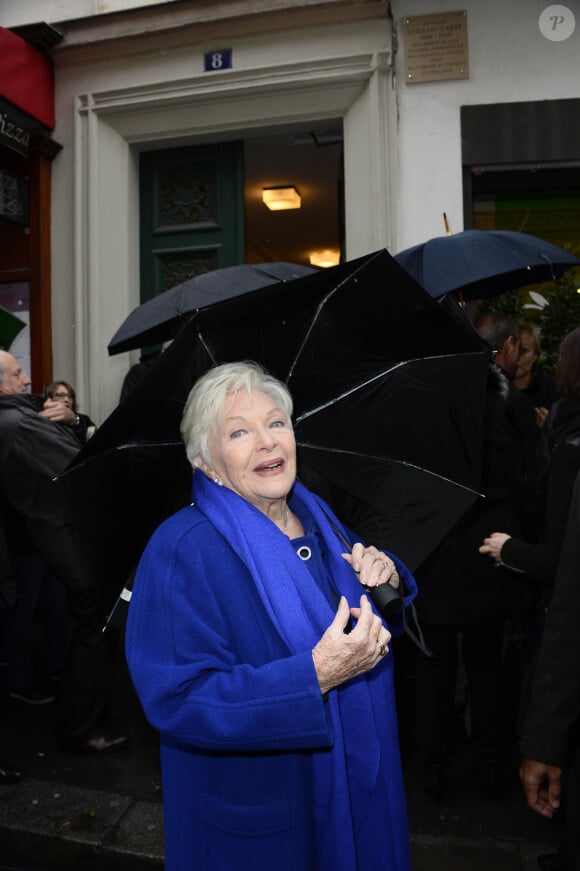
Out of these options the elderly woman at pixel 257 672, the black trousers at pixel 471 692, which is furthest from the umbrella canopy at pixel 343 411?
the black trousers at pixel 471 692

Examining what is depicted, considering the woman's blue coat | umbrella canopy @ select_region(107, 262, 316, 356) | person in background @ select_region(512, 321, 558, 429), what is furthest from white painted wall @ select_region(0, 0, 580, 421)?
the woman's blue coat

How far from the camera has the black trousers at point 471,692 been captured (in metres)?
3.48

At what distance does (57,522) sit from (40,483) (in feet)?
0.73

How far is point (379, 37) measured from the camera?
609cm

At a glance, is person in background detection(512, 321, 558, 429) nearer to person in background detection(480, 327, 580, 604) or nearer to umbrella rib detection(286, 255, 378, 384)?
person in background detection(480, 327, 580, 604)

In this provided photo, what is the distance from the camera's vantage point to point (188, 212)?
280 inches

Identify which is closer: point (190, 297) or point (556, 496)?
point (556, 496)

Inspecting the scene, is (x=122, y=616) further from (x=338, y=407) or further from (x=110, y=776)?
(x=110, y=776)

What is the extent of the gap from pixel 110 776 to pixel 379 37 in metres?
5.68

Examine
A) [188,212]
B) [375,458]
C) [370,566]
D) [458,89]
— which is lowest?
[370,566]

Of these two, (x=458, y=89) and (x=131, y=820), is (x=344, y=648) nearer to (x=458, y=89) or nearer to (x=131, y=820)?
(x=131, y=820)

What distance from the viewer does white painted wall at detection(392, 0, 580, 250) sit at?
230 inches

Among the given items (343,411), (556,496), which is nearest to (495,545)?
(556,496)

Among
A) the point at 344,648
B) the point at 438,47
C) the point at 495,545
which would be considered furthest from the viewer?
the point at 438,47
